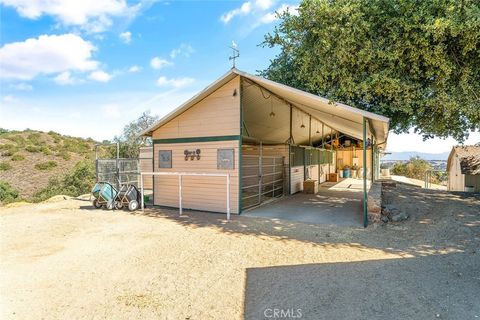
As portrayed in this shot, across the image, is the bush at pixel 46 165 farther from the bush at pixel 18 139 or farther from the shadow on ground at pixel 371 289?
the shadow on ground at pixel 371 289

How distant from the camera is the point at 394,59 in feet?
24.0

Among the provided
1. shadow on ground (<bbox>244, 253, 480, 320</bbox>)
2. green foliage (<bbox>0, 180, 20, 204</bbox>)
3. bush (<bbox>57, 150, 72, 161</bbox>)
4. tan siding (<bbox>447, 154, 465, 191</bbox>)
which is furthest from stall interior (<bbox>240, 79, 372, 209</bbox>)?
bush (<bbox>57, 150, 72, 161</bbox>)

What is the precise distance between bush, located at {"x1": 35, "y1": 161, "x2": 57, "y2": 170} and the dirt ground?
61.1ft

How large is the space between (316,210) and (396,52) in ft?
16.3

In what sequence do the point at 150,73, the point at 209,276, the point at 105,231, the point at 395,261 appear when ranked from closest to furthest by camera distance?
1. the point at 209,276
2. the point at 395,261
3. the point at 105,231
4. the point at 150,73

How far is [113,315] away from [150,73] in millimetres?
11619

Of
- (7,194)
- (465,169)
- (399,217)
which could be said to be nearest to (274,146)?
(399,217)

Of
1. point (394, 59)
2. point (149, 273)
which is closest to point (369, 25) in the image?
point (394, 59)

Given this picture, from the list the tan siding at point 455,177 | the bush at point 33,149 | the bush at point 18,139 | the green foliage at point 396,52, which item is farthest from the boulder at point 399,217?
the bush at point 18,139

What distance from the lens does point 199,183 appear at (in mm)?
9148

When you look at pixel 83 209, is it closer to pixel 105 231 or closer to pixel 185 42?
pixel 105 231

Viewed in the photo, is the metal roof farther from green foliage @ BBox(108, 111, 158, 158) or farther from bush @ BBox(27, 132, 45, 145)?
bush @ BBox(27, 132, 45, 145)

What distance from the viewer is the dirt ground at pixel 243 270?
323 cm

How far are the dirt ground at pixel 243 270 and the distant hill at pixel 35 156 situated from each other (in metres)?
16.4
